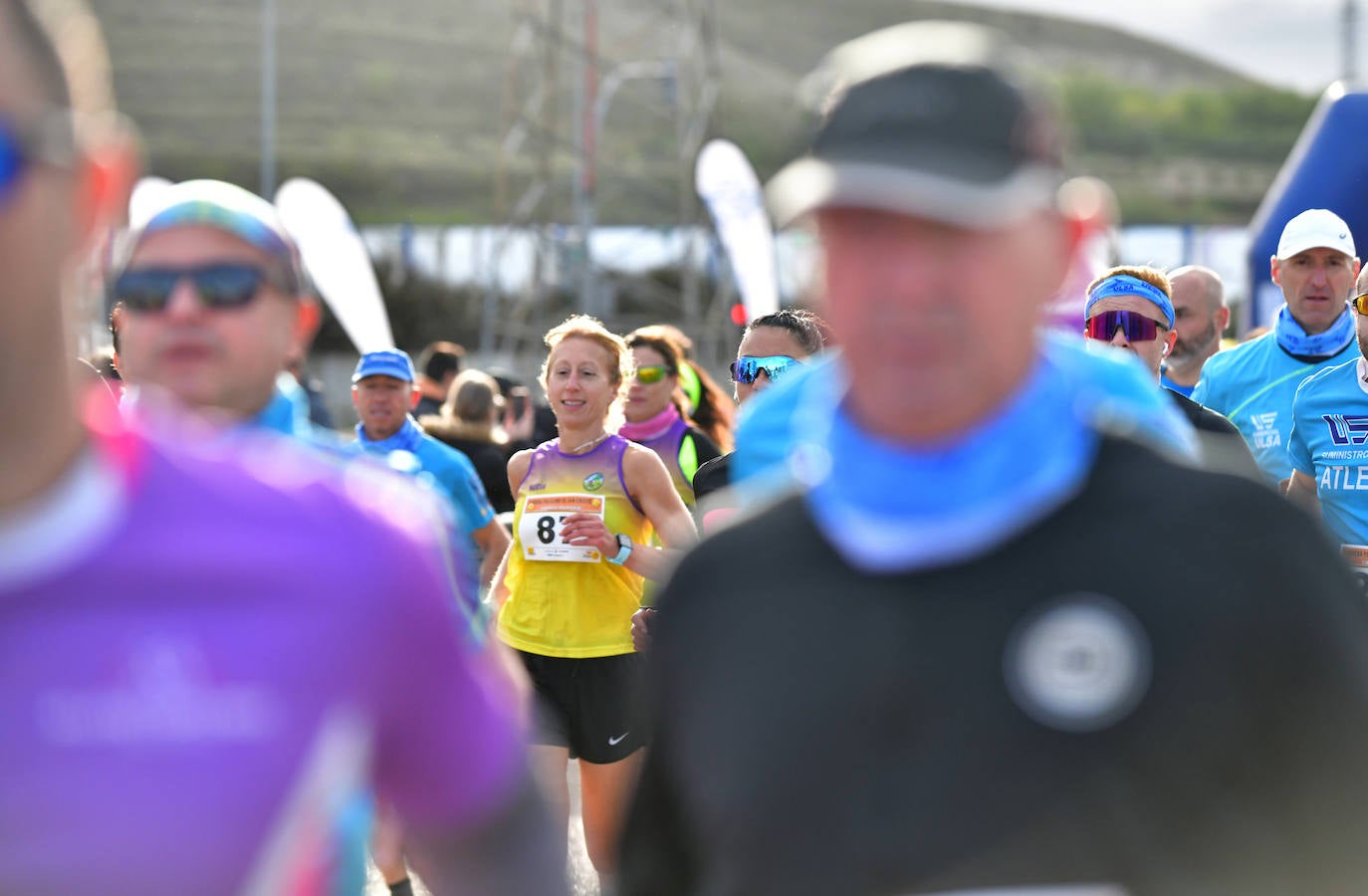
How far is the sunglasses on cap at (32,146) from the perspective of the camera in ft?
4.06

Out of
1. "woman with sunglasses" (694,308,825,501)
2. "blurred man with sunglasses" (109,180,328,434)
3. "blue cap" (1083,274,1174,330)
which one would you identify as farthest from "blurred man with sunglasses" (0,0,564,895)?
"woman with sunglasses" (694,308,825,501)

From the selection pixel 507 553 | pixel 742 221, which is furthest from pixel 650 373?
pixel 742 221

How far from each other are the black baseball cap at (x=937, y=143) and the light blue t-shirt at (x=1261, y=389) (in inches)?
Result: 200

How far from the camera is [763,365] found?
591 centimetres

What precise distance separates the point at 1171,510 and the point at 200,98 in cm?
8907

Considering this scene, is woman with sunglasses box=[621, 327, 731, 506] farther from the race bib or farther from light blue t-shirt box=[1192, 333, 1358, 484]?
light blue t-shirt box=[1192, 333, 1358, 484]

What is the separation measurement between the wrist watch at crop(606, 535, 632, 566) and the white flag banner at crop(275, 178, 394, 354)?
2726 mm

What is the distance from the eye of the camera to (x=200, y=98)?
3337 inches

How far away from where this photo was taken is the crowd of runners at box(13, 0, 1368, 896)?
4.22ft

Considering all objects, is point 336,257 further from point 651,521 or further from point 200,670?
point 200,670

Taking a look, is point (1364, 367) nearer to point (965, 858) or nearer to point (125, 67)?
point (965, 858)

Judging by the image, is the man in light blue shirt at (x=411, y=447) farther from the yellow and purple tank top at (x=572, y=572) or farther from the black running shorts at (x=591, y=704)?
the black running shorts at (x=591, y=704)

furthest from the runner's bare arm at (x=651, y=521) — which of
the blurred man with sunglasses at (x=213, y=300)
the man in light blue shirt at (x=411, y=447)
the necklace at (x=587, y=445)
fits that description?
the blurred man with sunglasses at (x=213, y=300)

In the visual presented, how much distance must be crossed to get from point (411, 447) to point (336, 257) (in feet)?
7.29
